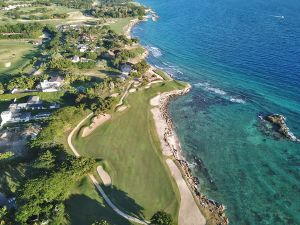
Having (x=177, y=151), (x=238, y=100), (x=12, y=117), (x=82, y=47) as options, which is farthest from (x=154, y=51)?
(x=177, y=151)

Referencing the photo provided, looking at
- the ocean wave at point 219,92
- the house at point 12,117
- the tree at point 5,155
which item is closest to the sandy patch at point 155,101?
the ocean wave at point 219,92

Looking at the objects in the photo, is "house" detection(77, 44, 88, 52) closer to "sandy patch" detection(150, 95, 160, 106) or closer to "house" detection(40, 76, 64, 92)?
"house" detection(40, 76, 64, 92)

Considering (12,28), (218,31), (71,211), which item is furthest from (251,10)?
(71,211)

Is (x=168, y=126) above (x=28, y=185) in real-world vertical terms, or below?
below

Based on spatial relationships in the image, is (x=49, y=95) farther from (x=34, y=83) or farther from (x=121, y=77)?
(x=121, y=77)

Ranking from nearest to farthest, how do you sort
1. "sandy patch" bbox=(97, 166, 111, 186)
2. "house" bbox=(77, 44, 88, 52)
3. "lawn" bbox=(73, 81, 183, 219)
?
"lawn" bbox=(73, 81, 183, 219) < "sandy patch" bbox=(97, 166, 111, 186) < "house" bbox=(77, 44, 88, 52)

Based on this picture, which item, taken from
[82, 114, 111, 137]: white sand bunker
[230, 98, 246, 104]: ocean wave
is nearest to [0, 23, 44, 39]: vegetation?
[82, 114, 111, 137]: white sand bunker

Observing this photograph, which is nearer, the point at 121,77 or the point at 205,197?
the point at 205,197
